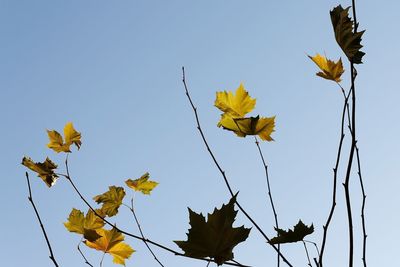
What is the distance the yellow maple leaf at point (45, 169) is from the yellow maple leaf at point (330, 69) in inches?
42.5

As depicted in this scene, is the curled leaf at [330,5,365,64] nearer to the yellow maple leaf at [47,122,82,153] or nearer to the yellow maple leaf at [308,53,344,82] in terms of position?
the yellow maple leaf at [308,53,344,82]

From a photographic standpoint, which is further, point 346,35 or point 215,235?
point 346,35

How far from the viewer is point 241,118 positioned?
149cm

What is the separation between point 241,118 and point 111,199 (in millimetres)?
716

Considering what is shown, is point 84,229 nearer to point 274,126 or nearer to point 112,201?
point 112,201

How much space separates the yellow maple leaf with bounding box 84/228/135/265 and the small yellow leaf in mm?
199

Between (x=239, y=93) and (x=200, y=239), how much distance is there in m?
0.68

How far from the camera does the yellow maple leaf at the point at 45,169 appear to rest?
5.95 feet

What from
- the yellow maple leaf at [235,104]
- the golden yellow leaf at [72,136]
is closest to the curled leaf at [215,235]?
the yellow maple leaf at [235,104]

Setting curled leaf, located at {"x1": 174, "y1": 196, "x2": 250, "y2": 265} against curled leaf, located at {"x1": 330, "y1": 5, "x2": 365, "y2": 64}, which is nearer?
curled leaf, located at {"x1": 174, "y1": 196, "x2": 250, "y2": 265}

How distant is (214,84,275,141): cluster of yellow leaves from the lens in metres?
1.49

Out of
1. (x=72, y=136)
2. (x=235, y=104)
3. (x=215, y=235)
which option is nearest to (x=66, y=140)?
(x=72, y=136)

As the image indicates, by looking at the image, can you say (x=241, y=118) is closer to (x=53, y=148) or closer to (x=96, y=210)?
(x=96, y=210)

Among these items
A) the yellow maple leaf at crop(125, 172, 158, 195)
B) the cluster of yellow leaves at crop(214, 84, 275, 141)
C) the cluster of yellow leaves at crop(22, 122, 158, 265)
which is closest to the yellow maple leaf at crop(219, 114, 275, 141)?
the cluster of yellow leaves at crop(214, 84, 275, 141)
